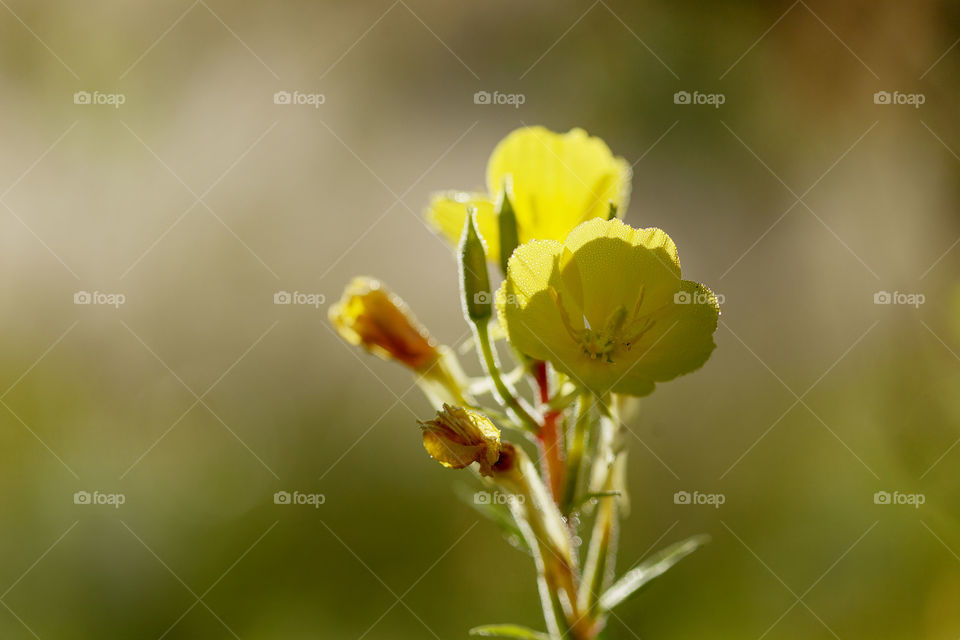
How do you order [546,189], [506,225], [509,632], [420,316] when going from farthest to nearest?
[420,316]
[546,189]
[506,225]
[509,632]

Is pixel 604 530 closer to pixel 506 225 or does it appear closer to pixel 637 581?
pixel 637 581

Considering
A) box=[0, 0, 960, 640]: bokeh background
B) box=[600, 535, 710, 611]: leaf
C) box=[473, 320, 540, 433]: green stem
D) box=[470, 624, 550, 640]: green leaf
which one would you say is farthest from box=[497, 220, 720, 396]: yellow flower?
box=[0, 0, 960, 640]: bokeh background

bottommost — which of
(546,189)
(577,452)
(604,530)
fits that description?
(604,530)

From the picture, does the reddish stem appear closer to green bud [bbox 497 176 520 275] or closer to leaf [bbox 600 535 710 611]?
leaf [bbox 600 535 710 611]

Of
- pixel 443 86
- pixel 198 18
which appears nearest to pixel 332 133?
pixel 443 86

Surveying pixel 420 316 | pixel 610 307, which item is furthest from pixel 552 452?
pixel 420 316

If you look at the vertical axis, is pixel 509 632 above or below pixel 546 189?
below

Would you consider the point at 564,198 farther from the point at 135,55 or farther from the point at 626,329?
the point at 135,55
